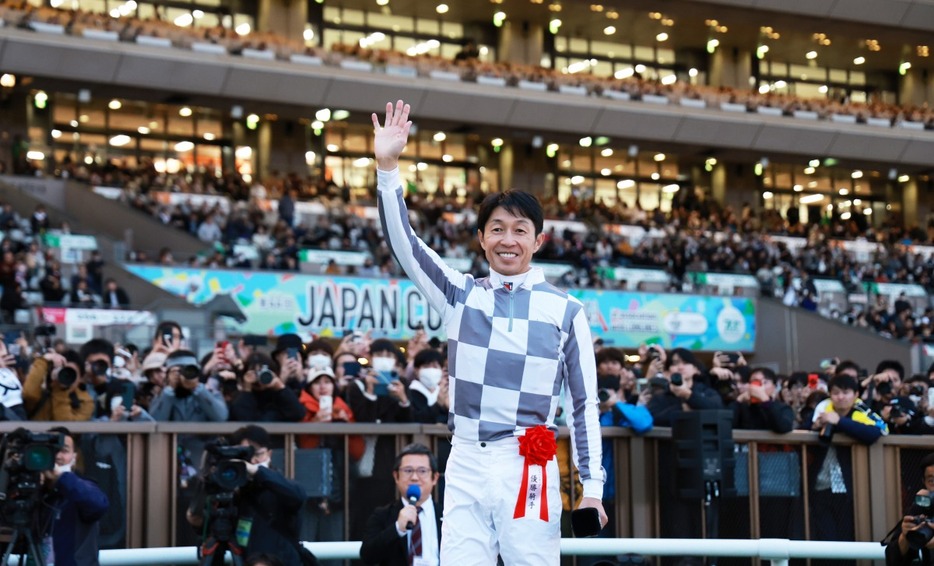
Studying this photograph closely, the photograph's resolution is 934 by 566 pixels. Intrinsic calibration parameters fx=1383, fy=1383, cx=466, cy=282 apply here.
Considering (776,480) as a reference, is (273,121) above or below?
above

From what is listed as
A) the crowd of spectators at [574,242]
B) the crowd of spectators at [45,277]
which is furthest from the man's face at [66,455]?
the crowd of spectators at [574,242]

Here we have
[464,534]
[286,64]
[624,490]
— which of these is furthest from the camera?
[286,64]

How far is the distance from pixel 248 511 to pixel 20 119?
31754 mm

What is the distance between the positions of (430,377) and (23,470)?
356 cm

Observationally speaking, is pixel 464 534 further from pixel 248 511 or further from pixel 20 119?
pixel 20 119

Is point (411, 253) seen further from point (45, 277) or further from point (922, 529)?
point (45, 277)

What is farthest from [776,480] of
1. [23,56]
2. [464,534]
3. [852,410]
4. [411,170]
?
[411,170]

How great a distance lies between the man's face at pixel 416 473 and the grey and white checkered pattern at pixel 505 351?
2.10 m

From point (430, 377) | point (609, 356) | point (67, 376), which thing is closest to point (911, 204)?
point (609, 356)

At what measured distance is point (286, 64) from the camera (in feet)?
117

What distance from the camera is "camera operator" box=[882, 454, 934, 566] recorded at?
21.9 ft

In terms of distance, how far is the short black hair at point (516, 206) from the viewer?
480 cm

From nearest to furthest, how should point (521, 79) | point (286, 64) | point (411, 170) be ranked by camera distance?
point (286, 64) < point (521, 79) < point (411, 170)

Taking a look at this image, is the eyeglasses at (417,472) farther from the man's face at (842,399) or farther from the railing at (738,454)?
the man's face at (842,399)
